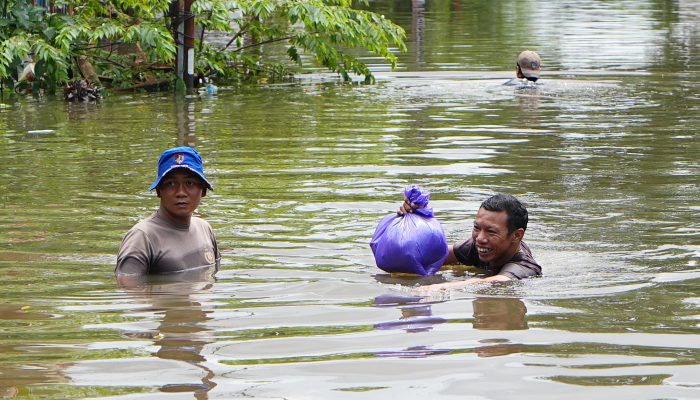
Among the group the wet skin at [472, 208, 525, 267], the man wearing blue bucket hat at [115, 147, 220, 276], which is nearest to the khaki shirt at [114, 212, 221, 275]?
the man wearing blue bucket hat at [115, 147, 220, 276]

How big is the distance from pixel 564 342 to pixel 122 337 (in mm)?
2029

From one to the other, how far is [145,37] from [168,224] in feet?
31.7

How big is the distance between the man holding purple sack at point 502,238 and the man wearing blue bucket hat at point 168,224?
4.63ft

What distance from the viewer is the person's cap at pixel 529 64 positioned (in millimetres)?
18047

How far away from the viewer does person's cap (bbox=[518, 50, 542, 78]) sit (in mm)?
18047

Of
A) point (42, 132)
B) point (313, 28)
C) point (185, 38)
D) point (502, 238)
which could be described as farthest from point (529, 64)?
point (502, 238)

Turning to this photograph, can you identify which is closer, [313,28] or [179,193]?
[179,193]

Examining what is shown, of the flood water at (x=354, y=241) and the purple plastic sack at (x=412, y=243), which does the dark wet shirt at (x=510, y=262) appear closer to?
the flood water at (x=354, y=241)

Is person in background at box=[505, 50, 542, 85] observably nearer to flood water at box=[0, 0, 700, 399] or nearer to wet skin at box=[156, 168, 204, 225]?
flood water at box=[0, 0, 700, 399]

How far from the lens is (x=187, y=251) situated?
730cm

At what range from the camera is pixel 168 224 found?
283 inches

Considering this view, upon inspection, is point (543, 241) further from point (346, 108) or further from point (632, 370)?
point (346, 108)

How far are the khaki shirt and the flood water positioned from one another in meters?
0.12

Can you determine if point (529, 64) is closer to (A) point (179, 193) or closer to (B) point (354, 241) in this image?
(B) point (354, 241)
